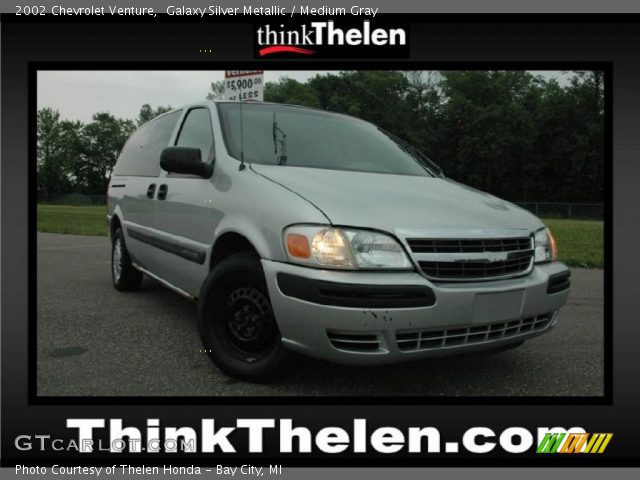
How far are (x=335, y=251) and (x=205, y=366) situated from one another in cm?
129

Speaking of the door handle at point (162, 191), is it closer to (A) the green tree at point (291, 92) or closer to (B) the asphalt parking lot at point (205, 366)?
(B) the asphalt parking lot at point (205, 366)

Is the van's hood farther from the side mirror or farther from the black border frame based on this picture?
the black border frame

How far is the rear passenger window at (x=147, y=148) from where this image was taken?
14.8 ft

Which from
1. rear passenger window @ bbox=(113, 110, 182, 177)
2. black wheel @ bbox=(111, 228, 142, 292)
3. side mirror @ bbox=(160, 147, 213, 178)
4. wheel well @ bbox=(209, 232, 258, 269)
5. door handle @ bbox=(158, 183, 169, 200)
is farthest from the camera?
black wheel @ bbox=(111, 228, 142, 292)

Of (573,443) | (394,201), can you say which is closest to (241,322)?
(394,201)

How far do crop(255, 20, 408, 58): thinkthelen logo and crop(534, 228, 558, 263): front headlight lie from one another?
133 centimetres

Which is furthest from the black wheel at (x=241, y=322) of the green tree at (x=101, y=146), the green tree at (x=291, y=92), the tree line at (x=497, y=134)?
the green tree at (x=101, y=146)

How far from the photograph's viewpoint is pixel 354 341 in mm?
2457

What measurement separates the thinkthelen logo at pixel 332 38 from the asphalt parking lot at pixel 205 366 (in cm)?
165

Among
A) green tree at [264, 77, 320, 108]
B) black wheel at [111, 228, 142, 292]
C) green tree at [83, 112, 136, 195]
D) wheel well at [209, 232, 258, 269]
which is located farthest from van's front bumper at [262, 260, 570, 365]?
green tree at [83, 112, 136, 195]

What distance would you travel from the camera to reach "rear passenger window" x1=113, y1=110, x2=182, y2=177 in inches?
177

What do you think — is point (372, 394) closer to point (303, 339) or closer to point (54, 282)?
point (303, 339)

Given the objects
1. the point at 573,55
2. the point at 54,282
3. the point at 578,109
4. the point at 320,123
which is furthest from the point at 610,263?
the point at 578,109

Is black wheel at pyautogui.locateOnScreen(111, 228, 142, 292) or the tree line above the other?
the tree line
